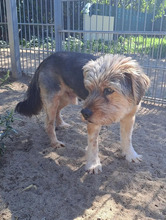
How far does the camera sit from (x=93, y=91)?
108 inches

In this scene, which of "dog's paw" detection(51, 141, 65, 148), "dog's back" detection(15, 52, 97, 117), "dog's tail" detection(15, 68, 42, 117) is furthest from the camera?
"dog's tail" detection(15, 68, 42, 117)

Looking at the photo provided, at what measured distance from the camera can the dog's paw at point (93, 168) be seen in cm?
318

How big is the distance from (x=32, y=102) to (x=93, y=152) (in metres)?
1.51

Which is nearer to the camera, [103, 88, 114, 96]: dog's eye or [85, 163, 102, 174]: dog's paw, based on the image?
[103, 88, 114, 96]: dog's eye

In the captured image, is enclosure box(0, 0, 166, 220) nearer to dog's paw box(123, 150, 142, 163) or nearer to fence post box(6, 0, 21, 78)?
dog's paw box(123, 150, 142, 163)

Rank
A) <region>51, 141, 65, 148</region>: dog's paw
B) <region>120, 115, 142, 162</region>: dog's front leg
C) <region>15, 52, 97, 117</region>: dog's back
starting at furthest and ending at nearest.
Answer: <region>51, 141, 65, 148</region>: dog's paw < <region>15, 52, 97, 117</region>: dog's back < <region>120, 115, 142, 162</region>: dog's front leg

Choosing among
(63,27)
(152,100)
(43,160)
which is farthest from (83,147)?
(63,27)

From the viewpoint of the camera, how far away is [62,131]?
4.48 m

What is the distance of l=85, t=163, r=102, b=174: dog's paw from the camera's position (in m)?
3.18

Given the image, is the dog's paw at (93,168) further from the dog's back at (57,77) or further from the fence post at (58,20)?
the fence post at (58,20)

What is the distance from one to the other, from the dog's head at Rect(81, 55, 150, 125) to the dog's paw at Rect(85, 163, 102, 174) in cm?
79

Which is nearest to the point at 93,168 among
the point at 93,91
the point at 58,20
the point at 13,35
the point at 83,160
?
the point at 83,160

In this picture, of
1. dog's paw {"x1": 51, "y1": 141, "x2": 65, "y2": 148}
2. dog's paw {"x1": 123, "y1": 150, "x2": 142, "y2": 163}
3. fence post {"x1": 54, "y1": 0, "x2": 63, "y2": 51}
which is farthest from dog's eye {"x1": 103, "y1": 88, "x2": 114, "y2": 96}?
fence post {"x1": 54, "y1": 0, "x2": 63, "y2": 51}

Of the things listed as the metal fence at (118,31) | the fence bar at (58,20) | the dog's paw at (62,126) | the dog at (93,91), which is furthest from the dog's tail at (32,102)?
the fence bar at (58,20)
